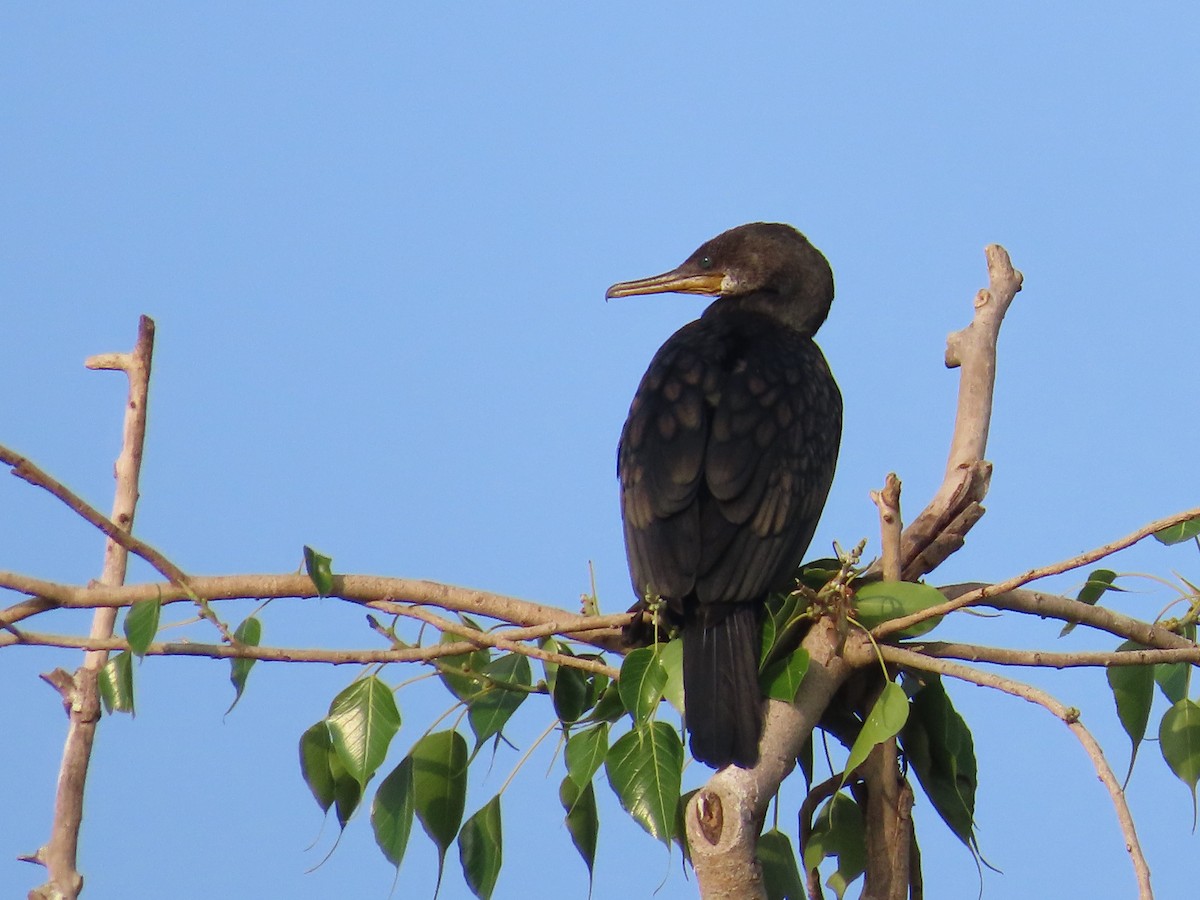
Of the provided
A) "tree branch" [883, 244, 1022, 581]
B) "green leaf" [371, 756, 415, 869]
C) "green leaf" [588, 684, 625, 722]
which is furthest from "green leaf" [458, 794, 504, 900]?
"tree branch" [883, 244, 1022, 581]

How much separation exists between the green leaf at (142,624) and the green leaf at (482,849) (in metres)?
0.71

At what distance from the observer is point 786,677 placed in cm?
271

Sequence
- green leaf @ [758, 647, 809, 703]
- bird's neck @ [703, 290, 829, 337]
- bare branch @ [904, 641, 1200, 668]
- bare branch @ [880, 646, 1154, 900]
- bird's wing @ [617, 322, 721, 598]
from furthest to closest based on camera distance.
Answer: bird's neck @ [703, 290, 829, 337] → bird's wing @ [617, 322, 721, 598] → green leaf @ [758, 647, 809, 703] → bare branch @ [904, 641, 1200, 668] → bare branch @ [880, 646, 1154, 900]

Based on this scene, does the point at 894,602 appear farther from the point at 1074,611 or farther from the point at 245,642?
the point at 245,642

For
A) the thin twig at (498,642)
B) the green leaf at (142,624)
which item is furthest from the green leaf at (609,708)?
the green leaf at (142,624)

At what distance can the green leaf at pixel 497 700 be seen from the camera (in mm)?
2715

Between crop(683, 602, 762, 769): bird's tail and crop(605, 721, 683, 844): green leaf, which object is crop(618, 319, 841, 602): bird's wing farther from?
crop(605, 721, 683, 844): green leaf

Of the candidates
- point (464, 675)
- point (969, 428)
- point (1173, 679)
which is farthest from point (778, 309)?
point (464, 675)

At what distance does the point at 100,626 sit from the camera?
2.88 metres

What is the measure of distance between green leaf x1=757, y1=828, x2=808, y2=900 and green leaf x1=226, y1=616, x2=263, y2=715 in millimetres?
1040

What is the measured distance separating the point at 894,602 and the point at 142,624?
131 cm

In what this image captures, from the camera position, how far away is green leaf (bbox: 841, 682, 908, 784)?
245cm

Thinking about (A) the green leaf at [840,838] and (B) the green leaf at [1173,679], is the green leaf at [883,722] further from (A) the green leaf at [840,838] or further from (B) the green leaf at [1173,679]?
(B) the green leaf at [1173,679]

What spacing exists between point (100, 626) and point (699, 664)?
117 centimetres
